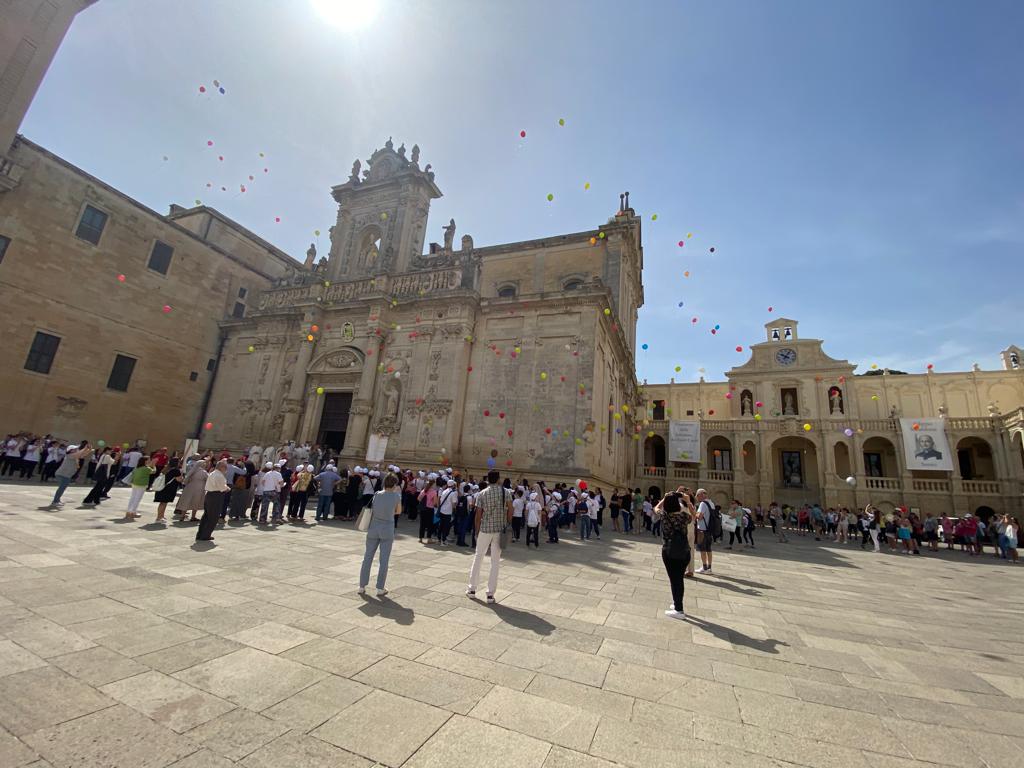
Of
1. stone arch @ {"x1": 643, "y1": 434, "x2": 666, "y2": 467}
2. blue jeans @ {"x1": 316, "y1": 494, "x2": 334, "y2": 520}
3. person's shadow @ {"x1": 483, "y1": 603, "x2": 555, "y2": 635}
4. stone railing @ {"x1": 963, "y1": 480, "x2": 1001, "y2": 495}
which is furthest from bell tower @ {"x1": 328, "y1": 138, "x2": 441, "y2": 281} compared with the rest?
stone railing @ {"x1": 963, "y1": 480, "x2": 1001, "y2": 495}

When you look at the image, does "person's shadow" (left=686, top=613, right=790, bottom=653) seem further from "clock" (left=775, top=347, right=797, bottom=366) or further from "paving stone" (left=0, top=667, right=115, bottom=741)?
"clock" (left=775, top=347, right=797, bottom=366)

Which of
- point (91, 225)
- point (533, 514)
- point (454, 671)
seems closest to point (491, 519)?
point (454, 671)

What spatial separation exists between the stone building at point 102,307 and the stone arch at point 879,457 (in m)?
48.8

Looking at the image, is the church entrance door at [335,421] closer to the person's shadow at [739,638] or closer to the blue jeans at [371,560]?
the blue jeans at [371,560]

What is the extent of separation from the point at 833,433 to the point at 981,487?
28.1ft

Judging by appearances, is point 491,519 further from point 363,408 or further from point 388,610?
point 363,408

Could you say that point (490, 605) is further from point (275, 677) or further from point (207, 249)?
point (207, 249)

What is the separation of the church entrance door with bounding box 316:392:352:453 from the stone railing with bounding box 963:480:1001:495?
1590 inches

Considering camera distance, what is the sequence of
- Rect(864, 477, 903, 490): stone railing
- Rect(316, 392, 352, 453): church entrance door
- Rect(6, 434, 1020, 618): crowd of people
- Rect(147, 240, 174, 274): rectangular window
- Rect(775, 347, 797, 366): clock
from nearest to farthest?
Rect(6, 434, 1020, 618): crowd of people
Rect(316, 392, 352, 453): church entrance door
Rect(147, 240, 174, 274): rectangular window
Rect(864, 477, 903, 490): stone railing
Rect(775, 347, 797, 366): clock

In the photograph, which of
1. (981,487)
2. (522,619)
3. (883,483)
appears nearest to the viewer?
(522,619)

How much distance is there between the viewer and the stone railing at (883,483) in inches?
1200

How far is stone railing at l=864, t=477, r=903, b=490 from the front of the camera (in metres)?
30.5

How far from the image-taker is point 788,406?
36812mm

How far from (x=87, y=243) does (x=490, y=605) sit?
29143 millimetres
